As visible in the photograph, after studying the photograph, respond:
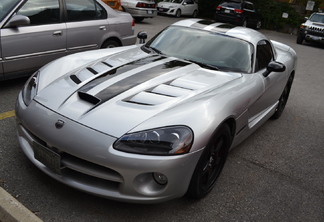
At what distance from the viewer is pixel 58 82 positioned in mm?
3248

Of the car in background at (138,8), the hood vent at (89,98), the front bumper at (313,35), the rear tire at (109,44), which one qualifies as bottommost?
the front bumper at (313,35)

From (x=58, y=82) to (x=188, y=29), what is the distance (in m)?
1.94

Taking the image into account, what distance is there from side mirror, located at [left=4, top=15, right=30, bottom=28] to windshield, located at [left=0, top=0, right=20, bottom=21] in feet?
0.50

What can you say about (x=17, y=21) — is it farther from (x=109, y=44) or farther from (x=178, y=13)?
(x=178, y=13)

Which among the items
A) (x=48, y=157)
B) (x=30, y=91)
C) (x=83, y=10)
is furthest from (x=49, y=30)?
(x=48, y=157)

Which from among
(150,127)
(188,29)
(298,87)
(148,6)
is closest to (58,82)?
(150,127)

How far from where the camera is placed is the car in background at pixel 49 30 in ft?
15.2

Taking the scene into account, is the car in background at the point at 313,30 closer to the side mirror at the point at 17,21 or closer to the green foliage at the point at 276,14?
the green foliage at the point at 276,14

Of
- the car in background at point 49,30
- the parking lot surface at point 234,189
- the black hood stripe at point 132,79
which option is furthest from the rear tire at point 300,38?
the black hood stripe at point 132,79

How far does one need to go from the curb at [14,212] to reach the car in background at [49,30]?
2.55 m

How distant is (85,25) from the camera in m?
5.61

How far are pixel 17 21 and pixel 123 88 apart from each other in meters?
2.33

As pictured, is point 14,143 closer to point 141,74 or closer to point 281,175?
point 141,74

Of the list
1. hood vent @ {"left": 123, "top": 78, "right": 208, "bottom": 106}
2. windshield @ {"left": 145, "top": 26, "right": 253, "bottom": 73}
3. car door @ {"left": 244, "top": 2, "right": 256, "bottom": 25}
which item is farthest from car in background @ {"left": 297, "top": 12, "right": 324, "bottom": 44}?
hood vent @ {"left": 123, "top": 78, "right": 208, "bottom": 106}
